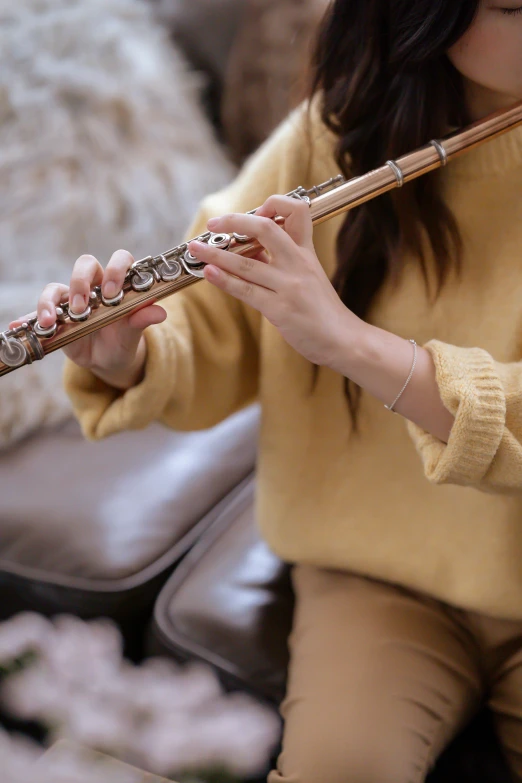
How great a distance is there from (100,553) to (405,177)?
0.57 m

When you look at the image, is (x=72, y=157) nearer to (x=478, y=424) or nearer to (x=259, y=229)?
(x=259, y=229)

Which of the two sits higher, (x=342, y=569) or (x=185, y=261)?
(x=185, y=261)

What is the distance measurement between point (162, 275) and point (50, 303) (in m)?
0.10

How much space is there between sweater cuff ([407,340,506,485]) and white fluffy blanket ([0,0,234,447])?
672 mm

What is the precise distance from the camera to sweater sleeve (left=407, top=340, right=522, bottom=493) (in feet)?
1.93

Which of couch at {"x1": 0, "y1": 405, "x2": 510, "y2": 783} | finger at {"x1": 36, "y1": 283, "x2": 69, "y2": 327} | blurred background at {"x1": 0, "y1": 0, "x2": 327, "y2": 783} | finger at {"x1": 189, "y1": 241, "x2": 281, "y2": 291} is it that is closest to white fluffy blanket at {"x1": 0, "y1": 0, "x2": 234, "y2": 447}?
blurred background at {"x1": 0, "y1": 0, "x2": 327, "y2": 783}

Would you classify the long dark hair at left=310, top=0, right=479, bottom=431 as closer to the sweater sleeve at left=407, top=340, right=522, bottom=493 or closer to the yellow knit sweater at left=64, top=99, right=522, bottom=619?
the yellow knit sweater at left=64, top=99, right=522, bottom=619

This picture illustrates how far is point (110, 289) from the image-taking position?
601mm

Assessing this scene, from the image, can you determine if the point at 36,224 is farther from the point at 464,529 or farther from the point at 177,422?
the point at 464,529

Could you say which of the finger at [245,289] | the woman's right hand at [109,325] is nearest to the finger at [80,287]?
the woman's right hand at [109,325]

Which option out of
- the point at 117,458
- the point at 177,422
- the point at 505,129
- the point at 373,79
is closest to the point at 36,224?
the point at 117,458

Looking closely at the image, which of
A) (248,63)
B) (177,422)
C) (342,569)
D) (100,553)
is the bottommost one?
(342,569)

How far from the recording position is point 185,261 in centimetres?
60

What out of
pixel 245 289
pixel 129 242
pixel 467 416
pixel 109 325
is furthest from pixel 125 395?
pixel 129 242
